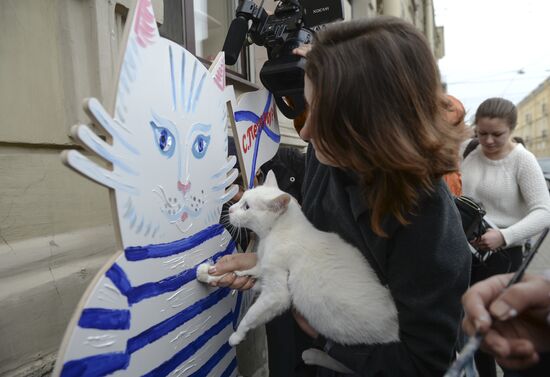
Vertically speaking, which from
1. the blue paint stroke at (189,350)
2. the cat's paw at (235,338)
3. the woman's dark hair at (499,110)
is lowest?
the cat's paw at (235,338)

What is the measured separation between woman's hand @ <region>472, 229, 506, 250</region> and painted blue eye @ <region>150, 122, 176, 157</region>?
1.80 meters

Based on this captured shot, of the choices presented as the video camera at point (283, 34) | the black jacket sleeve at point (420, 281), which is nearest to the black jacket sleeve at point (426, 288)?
the black jacket sleeve at point (420, 281)

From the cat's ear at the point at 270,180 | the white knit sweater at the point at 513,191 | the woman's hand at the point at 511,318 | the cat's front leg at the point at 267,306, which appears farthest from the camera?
the white knit sweater at the point at 513,191

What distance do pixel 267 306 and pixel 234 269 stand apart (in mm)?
167

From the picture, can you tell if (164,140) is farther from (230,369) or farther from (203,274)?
(230,369)

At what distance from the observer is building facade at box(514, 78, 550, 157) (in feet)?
109

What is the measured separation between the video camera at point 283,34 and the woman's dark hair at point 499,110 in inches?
57.4

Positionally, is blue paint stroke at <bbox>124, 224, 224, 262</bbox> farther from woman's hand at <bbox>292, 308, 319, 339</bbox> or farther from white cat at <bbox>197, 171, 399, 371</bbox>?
woman's hand at <bbox>292, 308, 319, 339</bbox>

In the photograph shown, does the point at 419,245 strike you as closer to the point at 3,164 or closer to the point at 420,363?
the point at 420,363

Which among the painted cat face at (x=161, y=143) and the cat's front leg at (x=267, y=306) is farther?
the cat's front leg at (x=267, y=306)

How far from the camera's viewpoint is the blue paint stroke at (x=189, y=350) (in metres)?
1.07

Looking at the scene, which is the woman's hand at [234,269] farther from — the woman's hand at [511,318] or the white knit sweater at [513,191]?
the white knit sweater at [513,191]

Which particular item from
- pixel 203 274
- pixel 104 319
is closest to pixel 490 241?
pixel 203 274

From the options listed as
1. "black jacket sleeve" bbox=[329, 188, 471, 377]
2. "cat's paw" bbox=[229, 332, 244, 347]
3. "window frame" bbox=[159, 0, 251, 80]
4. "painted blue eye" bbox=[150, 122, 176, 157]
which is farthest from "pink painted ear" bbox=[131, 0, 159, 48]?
"window frame" bbox=[159, 0, 251, 80]
